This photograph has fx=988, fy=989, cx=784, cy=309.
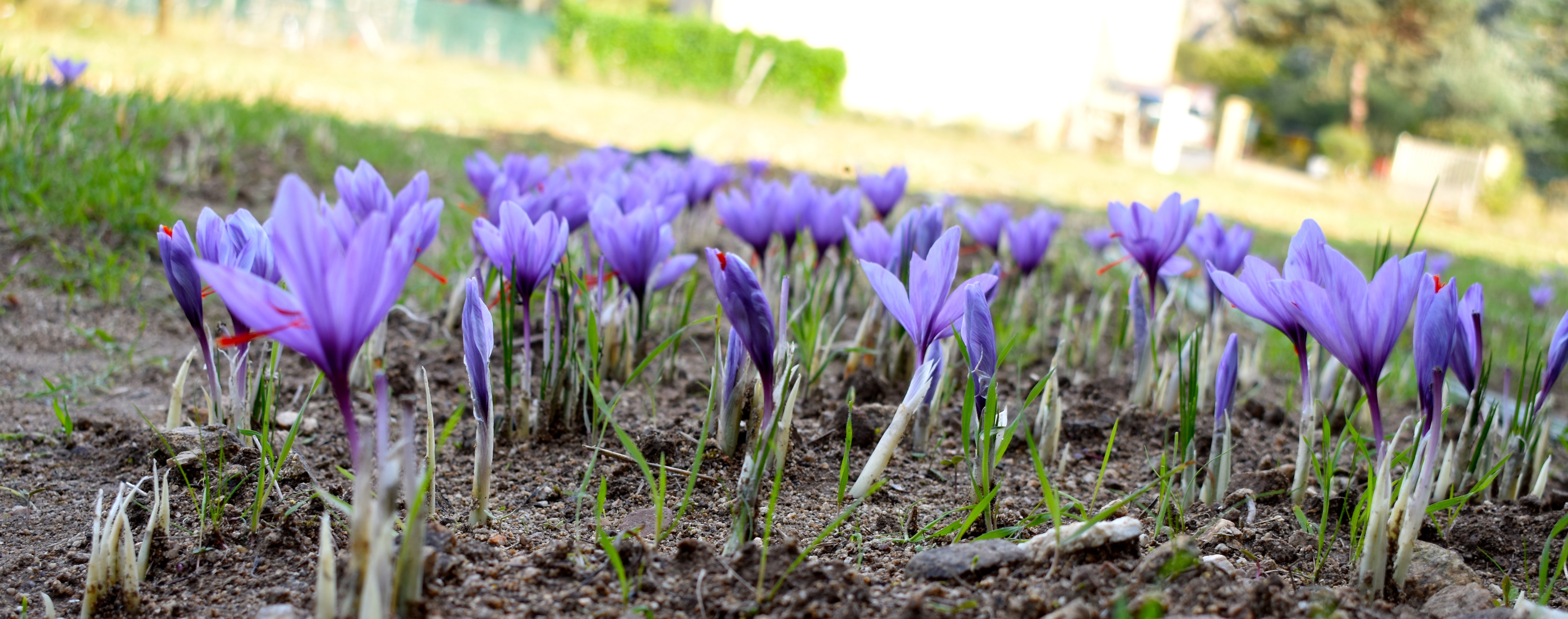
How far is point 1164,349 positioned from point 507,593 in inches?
91.0

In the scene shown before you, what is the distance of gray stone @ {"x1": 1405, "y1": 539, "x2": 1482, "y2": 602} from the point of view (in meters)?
1.24

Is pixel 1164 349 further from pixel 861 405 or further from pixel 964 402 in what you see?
pixel 964 402

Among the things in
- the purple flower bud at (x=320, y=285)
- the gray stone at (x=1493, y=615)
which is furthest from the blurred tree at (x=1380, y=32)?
the purple flower bud at (x=320, y=285)

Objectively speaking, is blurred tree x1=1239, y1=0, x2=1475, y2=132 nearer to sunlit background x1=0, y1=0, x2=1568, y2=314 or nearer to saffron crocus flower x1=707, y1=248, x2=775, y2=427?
sunlit background x1=0, y1=0, x2=1568, y2=314

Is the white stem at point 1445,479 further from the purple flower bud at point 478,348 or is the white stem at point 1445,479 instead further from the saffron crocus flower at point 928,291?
the purple flower bud at point 478,348

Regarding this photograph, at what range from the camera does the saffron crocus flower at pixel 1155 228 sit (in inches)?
72.6

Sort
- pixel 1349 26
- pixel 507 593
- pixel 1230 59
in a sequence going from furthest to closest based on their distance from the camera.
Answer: pixel 1230 59
pixel 1349 26
pixel 507 593

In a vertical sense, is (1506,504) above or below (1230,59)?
below

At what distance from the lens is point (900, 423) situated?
1256mm

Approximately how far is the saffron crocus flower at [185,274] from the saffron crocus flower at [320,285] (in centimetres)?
37

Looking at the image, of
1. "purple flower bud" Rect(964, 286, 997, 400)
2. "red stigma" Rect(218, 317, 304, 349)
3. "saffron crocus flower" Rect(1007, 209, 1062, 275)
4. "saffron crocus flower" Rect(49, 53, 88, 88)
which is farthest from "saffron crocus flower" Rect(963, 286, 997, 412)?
"saffron crocus flower" Rect(49, 53, 88, 88)

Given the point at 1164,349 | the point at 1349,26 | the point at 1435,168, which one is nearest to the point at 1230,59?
the point at 1349,26

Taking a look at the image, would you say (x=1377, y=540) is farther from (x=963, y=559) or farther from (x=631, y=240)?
(x=631, y=240)

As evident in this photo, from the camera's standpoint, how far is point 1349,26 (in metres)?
29.5
